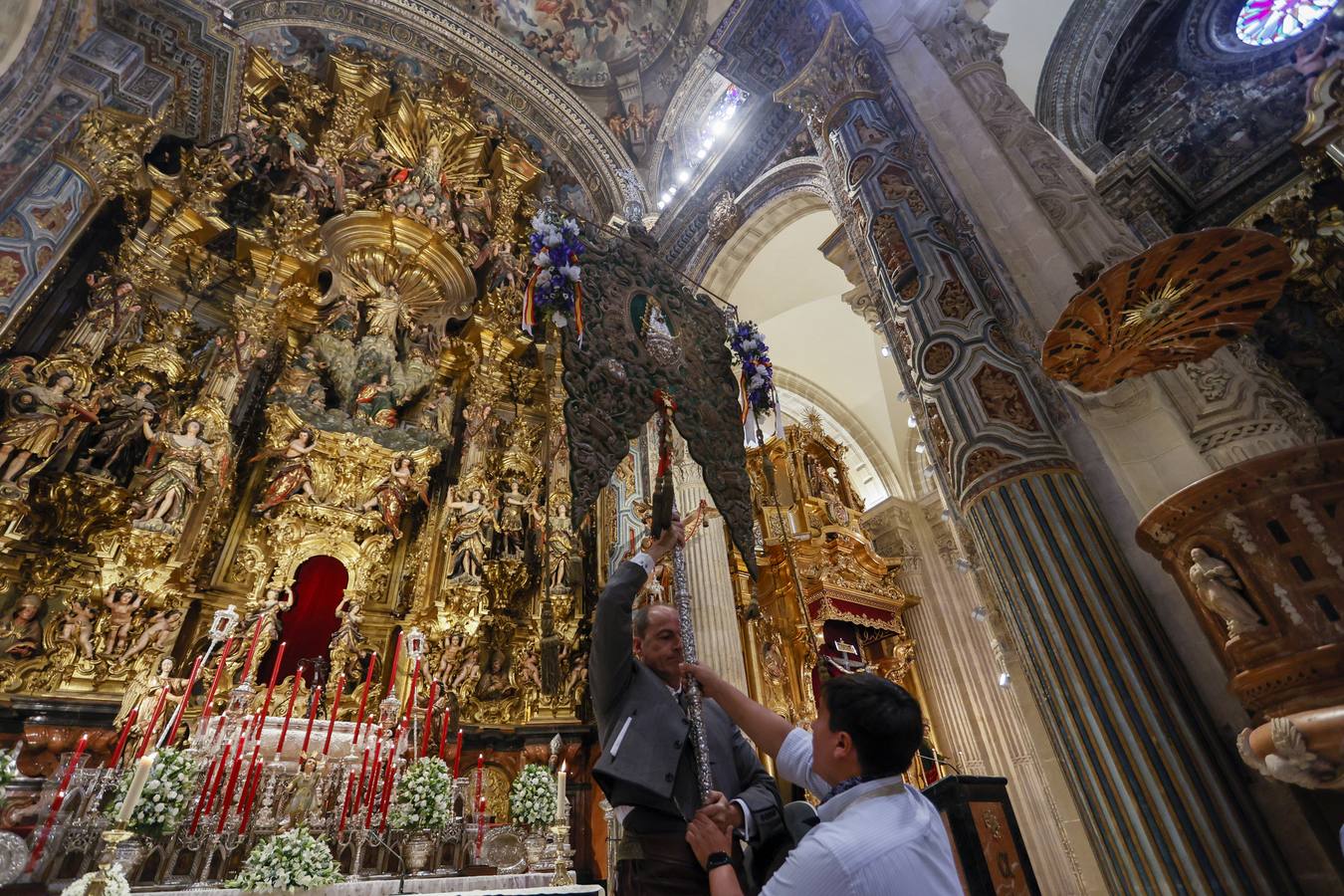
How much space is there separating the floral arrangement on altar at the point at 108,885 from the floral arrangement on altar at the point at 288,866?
749 millimetres

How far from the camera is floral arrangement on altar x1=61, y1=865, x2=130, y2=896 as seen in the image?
2.38 metres

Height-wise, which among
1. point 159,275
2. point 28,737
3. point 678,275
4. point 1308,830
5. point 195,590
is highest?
point 159,275

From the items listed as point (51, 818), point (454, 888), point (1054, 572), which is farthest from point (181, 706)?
point (1054, 572)

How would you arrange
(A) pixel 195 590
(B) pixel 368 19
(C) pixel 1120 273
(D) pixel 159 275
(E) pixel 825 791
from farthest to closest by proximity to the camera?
(B) pixel 368 19 → (D) pixel 159 275 → (A) pixel 195 590 → (C) pixel 1120 273 → (E) pixel 825 791

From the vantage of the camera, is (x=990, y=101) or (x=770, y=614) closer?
(x=990, y=101)

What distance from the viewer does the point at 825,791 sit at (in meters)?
1.57

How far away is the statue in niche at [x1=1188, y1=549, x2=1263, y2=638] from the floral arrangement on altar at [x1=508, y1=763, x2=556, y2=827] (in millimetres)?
4896

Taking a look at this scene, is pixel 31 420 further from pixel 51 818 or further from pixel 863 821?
pixel 863 821

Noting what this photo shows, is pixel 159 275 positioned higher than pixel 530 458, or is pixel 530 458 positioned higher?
pixel 159 275

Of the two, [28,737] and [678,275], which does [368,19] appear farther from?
[28,737]

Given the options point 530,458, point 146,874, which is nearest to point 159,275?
point 530,458

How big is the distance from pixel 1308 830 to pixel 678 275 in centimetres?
379

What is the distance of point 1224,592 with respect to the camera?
6.44 feet

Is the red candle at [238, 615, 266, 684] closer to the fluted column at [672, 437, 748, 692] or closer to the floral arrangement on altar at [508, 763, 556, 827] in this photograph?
the floral arrangement on altar at [508, 763, 556, 827]
